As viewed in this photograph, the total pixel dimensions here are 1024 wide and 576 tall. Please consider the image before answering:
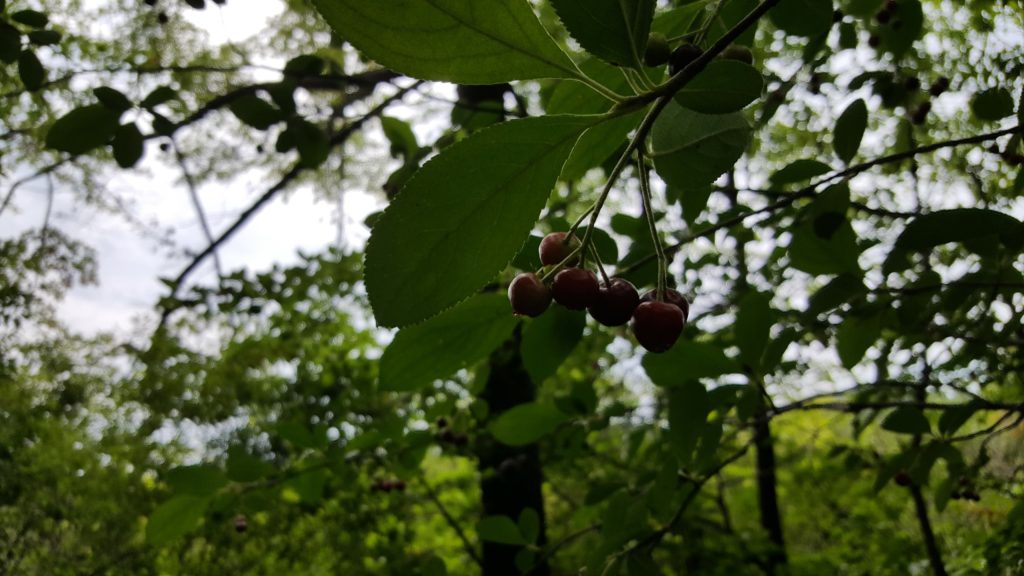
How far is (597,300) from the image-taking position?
54cm

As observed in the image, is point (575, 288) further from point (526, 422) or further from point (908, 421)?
point (908, 421)

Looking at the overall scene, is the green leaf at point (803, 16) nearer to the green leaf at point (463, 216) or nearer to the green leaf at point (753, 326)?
the green leaf at point (753, 326)

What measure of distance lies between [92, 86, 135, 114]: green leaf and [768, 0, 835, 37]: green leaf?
1.05 meters

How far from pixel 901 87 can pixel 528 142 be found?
1.28 metres

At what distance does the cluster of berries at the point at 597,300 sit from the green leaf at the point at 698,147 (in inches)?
4.0

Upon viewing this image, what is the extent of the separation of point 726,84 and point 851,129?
65 cm

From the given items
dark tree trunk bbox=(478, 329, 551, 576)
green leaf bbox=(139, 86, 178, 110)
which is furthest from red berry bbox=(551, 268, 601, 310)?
dark tree trunk bbox=(478, 329, 551, 576)

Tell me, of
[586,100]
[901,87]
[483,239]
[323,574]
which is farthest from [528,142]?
[323,574]

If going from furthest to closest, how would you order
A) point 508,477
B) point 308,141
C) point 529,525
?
point 508,477 → point 529,525 → point 308,141

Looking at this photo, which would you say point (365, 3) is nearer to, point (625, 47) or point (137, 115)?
point (625, 47)

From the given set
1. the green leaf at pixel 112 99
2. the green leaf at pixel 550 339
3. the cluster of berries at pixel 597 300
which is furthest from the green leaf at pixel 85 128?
the cluster of berries at pixel 597 300

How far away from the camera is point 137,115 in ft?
4.09

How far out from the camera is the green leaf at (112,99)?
3.62ft

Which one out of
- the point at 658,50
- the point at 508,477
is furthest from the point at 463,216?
the point at 508,477
